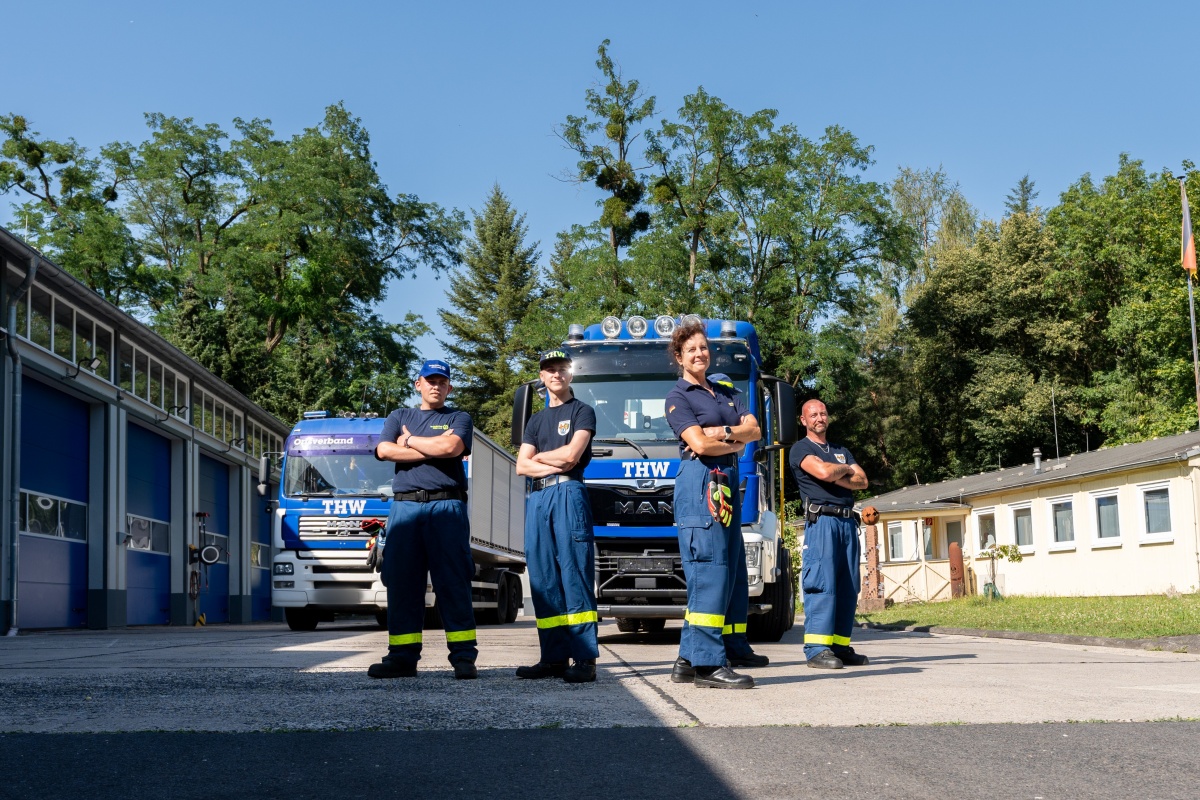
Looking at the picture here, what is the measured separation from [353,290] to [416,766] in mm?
44701

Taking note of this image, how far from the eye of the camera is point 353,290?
48.0 m

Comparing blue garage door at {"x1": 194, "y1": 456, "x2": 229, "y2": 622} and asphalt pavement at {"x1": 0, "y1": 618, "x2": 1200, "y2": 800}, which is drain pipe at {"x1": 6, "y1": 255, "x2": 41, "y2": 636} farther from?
asphalt pavement at {"x1": 0, "y1": 618, "x2": 1200, "y2": 800}

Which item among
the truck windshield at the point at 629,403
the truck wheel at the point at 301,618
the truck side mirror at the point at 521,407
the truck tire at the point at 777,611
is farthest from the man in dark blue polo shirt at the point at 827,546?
the truck wheel at the point at 301,618

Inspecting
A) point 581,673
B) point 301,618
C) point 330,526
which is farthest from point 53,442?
point 581,673

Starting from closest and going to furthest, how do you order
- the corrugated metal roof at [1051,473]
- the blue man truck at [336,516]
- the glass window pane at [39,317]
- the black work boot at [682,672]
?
the black work boot at [682,672], the blue man truck at [336,516], the glass window pane at [39,317], the corrugated metal roof at [1051,473]

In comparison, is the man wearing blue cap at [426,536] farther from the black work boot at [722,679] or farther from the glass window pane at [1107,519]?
the glass window pane at [1107,519]

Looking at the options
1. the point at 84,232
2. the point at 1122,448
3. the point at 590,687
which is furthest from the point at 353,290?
the point at 590,687

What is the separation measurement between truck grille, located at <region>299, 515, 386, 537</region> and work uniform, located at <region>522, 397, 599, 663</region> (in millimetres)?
11337

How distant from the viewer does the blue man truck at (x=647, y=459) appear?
11594mm

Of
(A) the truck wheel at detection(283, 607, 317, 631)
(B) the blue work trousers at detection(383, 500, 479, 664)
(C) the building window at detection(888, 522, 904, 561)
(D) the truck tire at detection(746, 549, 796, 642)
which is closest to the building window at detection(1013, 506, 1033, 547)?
(C) the building window at detection(888, 522, 904, 561)

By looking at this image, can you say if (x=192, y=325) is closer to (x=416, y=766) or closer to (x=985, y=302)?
(x=985, y=302)

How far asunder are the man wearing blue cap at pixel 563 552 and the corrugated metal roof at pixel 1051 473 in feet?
74.4

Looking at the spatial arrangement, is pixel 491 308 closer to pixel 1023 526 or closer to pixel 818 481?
pixel 1023 526

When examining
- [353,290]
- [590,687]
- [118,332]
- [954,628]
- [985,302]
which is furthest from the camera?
[985,302]
